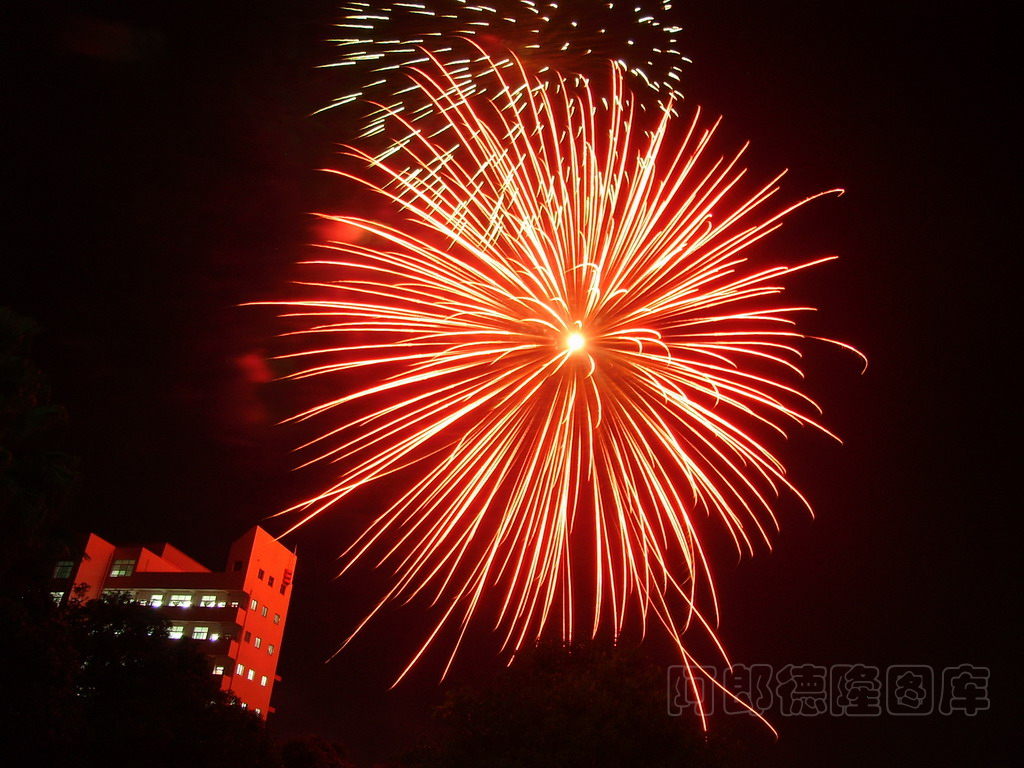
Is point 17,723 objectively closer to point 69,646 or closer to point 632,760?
point 69,646

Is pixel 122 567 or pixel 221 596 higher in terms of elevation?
pixel 122 567

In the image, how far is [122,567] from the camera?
177 feet

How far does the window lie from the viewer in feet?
177

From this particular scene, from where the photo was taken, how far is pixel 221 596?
53.0 meters

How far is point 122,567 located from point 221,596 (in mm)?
6533

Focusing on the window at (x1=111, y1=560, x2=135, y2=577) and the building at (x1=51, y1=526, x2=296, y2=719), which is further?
the window at (x1=111, y1=560, x2=135, y2=577)

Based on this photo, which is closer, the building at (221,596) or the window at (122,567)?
the building at (221,596)

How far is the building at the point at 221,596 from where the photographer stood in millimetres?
51156

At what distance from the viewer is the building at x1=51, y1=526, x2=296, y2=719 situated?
168 ft

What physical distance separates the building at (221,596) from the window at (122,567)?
0.06 meters

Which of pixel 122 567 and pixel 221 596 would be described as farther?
pixel 122 567

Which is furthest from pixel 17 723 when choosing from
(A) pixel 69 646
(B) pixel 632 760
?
(B) pixel 632 760

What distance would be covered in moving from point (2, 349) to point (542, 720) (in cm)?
1222

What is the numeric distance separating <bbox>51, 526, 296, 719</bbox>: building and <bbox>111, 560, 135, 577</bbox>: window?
6 centimetres
